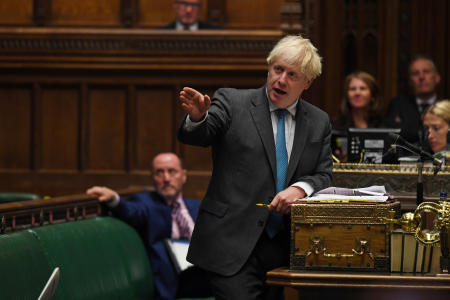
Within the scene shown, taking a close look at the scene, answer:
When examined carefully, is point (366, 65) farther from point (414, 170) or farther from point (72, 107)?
point (414, 170)

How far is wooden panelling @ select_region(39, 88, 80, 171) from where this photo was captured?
6.98 meters

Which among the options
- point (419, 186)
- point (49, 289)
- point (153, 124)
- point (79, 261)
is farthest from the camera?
point (153, 124)

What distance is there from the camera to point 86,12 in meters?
7.80

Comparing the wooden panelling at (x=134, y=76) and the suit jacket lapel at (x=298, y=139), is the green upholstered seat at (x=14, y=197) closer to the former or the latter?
the wooden panelling at (x=134, y=76)

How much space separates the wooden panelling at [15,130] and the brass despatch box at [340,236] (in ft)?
14.2

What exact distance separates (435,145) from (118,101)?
309 centimetres

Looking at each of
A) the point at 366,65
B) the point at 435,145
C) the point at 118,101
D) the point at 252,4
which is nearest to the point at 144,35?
the point at 118,101

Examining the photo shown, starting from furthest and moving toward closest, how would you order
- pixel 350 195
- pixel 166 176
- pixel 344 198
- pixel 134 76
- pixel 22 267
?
1. pixel 134 76
2. pixel 166 176
3. pixel 22 267
4. pixel 350 195
5. pixel 344 198

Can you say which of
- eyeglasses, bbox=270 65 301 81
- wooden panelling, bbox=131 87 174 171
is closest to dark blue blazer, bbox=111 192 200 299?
wooden panelling, bbox=131 87 174 171

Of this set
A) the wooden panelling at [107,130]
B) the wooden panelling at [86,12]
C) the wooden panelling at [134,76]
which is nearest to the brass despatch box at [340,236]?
the wooden panelling at [134,76]

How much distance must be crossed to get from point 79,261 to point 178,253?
104 cm

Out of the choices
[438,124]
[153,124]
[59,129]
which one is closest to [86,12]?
[59,129]

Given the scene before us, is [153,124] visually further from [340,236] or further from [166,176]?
[340,236]

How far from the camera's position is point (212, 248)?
333cm
